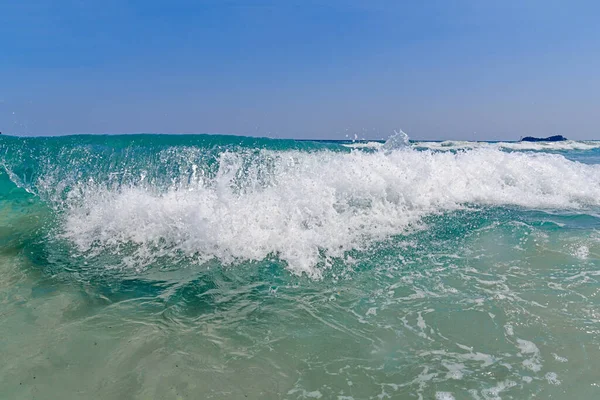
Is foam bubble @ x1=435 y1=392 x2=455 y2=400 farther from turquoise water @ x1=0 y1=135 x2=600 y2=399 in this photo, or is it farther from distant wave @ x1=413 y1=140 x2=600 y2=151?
distant wave @ x1=413 y1=140 x2=600 y2=151

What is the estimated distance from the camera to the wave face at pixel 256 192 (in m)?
7.38

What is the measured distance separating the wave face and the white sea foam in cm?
3

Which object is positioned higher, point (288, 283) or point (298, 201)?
point (298, 201)

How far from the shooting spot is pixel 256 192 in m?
9.44

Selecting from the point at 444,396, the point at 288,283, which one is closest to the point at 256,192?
the point at 288,283

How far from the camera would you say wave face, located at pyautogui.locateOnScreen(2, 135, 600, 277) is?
738cm

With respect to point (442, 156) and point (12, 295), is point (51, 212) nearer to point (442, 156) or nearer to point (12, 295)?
point (12, 295)

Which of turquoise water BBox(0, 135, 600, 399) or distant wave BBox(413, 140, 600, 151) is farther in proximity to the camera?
distant wave BBox(413, 140, 600, 151)

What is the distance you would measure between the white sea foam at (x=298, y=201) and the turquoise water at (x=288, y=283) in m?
0.06

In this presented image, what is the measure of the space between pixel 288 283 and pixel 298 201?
11.0 feet

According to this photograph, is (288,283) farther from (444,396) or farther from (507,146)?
(507,146)

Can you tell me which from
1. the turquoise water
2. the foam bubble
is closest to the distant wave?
the turquoise water

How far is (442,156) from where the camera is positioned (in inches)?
585

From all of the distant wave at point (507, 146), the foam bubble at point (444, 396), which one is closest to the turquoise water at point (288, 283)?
the foam bubble at point (444, 396)
